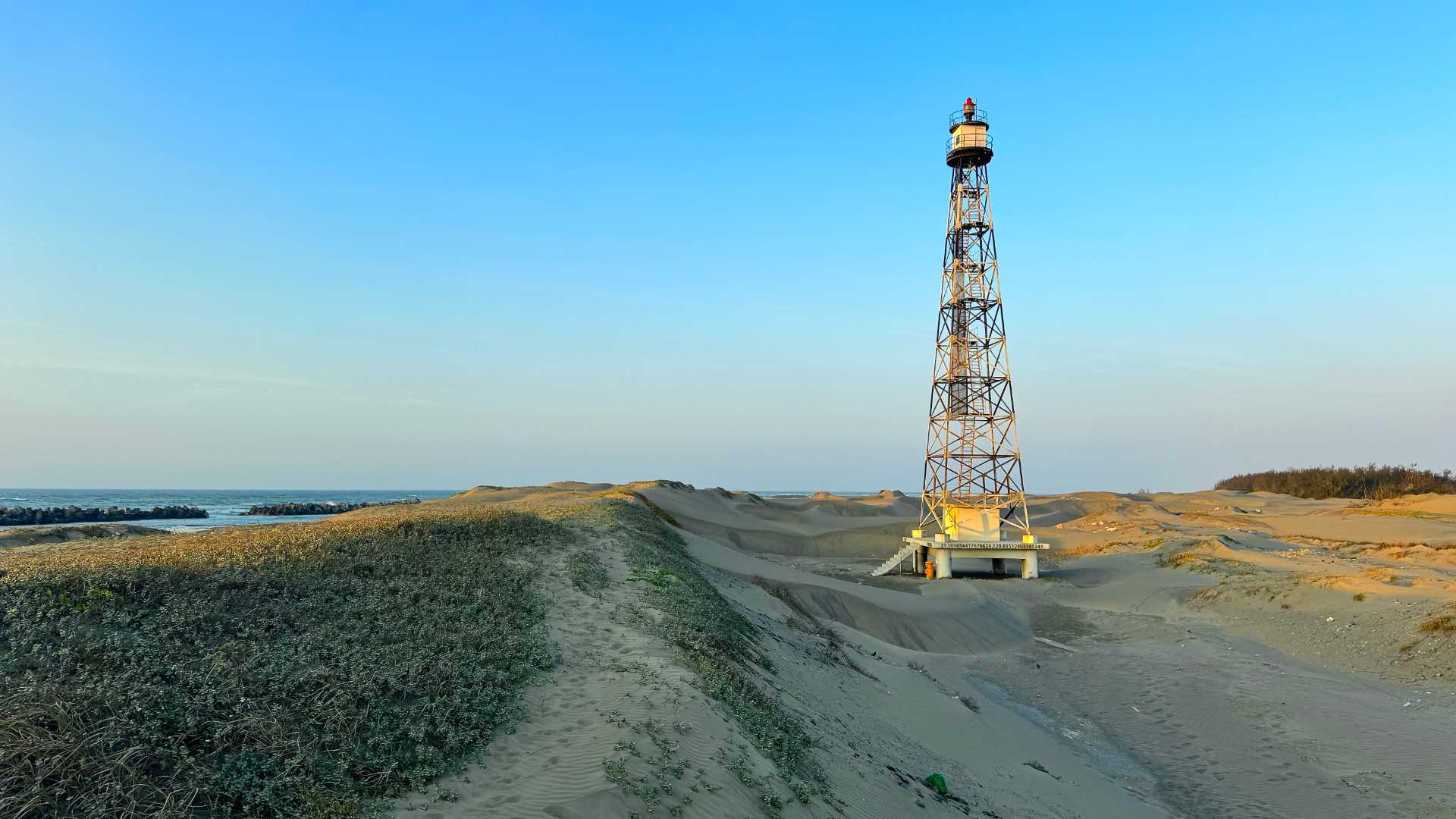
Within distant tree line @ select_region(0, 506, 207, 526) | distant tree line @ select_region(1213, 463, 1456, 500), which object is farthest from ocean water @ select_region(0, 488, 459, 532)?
distant tree line @ select_region(1213, 463, 1456, 500)

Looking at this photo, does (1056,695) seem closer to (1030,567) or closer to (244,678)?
(244,678)

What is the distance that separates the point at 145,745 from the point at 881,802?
618 centimetres

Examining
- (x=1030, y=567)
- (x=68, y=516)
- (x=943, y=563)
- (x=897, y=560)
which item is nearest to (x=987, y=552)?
(x=1030, y=567)

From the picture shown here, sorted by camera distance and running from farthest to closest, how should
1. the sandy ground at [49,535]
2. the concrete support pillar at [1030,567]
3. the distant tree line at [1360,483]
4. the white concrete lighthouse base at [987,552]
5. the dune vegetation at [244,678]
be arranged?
the distant tree line at [1360,483]
the white concrete lighthouse base at [987,552]
the concrete support pillar at [1030,567]
the sandy ground at [49,535]
the dune vegetation at [244,678]

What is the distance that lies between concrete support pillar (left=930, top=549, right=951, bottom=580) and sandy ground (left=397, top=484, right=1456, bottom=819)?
1.42 metres

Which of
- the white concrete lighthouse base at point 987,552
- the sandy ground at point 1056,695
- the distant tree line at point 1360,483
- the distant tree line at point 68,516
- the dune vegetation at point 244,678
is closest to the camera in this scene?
the dune vegetation at point 244,678

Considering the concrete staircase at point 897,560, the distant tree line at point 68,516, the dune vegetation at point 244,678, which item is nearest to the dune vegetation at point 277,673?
the dune vegetation at point 244,678

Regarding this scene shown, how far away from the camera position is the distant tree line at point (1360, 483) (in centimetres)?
6994

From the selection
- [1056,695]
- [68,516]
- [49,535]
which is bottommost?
[1056,695]

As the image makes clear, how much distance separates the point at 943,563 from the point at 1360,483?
229 ft

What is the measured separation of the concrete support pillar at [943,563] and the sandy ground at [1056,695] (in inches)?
55.9

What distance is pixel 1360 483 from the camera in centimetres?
7581

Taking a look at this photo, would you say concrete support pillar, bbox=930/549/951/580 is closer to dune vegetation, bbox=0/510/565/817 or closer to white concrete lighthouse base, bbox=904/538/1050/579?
white concrete lighthouse base, bbox=904/538/1050/579

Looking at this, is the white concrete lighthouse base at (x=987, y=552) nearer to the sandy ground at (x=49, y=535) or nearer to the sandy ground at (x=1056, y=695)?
the sandy ground at (x=1056, y=695)
